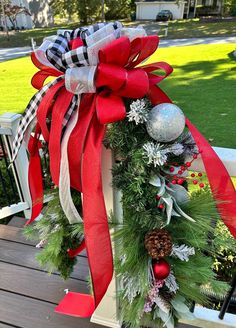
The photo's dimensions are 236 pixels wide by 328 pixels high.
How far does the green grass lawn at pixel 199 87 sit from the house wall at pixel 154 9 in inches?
687

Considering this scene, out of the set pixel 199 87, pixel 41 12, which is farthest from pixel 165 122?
pixel 41 12

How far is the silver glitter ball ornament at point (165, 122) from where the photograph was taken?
79 centimetres

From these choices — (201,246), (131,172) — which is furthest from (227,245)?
(131,172)

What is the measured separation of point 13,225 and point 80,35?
6.09 ft

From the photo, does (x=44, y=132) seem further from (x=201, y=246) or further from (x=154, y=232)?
(x=201, y=246)

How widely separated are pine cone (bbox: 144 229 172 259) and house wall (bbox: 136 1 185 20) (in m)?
29.0

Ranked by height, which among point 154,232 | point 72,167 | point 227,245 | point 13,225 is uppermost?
Answer: point 72,167

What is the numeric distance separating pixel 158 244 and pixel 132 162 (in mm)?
243

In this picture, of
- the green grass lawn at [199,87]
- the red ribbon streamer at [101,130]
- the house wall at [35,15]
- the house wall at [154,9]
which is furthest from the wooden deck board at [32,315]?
the house wall at [154,9]

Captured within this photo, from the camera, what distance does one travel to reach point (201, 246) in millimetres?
927

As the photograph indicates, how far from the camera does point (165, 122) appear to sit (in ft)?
2.59

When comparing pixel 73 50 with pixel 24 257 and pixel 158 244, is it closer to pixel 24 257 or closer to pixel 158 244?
pixel 158 244

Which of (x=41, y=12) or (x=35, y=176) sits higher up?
(x=35, y=176)

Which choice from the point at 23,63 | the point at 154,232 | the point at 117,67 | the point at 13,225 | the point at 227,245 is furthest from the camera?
the point at 23,63
